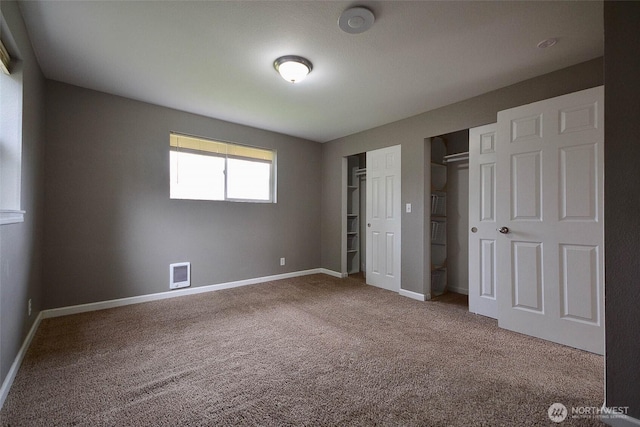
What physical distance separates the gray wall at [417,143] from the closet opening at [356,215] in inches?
14.2

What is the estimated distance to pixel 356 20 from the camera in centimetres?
186

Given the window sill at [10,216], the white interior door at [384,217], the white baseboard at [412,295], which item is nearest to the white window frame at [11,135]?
the window sill at [10,216]

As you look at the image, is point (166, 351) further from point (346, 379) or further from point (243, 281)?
point (243, 281)

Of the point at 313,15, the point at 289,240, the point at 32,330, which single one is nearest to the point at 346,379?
the point at 313,15

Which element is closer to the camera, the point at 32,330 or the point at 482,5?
the point at 482,5

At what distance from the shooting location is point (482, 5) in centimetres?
174

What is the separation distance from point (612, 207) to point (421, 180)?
85.8 inches

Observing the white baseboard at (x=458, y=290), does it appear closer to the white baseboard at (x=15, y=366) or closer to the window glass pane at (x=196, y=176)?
the window glass pane at (x=196, y=176)

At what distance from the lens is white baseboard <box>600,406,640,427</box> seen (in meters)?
1.36

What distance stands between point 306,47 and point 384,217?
2.61 metres

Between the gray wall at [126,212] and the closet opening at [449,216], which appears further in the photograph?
the closet opening at [449,216]

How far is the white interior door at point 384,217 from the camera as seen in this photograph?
3.91 m

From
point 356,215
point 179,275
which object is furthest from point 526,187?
point 179,275
